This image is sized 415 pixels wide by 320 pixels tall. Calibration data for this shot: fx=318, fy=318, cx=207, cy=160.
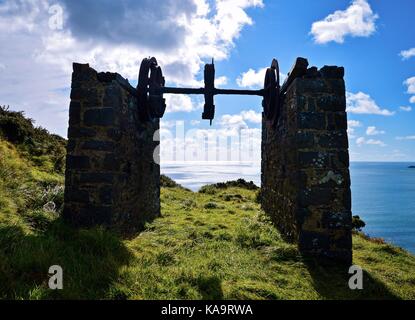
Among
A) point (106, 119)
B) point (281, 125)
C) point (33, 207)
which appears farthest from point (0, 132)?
point (281, 125)

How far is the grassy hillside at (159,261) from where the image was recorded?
3.95m

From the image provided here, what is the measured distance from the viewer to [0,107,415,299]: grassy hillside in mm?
3953

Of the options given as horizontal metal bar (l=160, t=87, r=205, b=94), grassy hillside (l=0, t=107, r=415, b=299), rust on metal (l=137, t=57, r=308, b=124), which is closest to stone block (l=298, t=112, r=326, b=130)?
rust on metal (l=137, t=57, r=308, b=124)

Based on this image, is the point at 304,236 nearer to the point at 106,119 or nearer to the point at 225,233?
the point at 225,233

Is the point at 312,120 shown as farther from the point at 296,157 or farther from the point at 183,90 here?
the point at 183,90

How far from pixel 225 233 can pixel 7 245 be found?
452 cm

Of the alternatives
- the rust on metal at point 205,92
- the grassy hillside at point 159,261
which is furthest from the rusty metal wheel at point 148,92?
the grassy hillside at point 159,261

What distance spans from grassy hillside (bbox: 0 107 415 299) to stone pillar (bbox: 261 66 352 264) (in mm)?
476

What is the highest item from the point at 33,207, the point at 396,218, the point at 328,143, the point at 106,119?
the point at 106,119

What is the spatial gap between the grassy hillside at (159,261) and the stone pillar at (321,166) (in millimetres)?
476

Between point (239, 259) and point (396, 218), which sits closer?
point (239, 259)

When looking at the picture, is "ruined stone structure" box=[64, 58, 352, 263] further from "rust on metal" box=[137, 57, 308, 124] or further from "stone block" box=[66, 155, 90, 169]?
"rust on metal" box=[137, 57, 308, 124]

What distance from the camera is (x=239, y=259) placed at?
19.1ft

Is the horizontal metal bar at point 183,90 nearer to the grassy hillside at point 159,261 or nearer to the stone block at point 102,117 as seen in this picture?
the stone block at point 102,117
